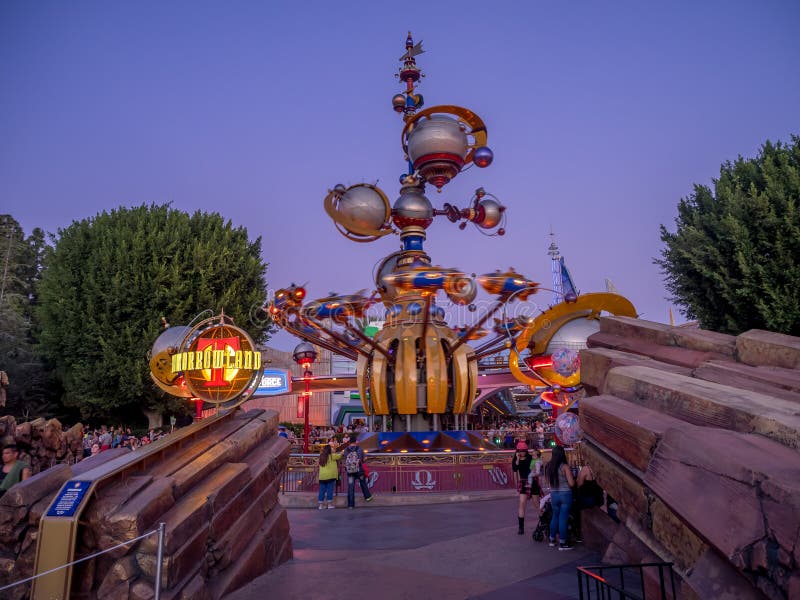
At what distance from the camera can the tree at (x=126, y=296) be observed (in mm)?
25812

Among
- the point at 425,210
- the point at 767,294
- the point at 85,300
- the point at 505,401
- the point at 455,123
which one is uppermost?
the point at 455,123

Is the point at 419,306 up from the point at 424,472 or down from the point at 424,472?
up

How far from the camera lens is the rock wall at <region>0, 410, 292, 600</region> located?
15.0 feet

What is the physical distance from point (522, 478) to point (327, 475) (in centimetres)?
535

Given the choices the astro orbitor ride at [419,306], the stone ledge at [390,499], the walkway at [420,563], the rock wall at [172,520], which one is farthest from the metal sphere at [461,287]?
the rock wall at [172,520]

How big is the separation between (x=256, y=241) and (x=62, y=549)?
1128 inches

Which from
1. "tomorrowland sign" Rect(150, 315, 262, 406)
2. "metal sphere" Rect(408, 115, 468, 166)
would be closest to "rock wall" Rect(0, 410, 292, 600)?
"tomorrowland sign" Rect(150, 315, 262, 406)

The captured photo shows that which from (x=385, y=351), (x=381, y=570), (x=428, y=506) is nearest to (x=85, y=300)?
(x=385, y=351)

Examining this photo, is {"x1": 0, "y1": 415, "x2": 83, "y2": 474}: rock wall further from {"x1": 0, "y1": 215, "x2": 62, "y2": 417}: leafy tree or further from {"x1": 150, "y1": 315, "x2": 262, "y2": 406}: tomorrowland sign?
{"x1": 0, "y1": 215, "x2": 62, "y2": 417}: leafy tree

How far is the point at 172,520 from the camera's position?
4895mm

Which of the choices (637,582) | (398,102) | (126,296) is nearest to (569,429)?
(637,582)

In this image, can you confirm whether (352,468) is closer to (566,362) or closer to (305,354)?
(566,362)

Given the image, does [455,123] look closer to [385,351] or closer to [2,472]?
[385,351]

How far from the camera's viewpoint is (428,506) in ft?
44.7
